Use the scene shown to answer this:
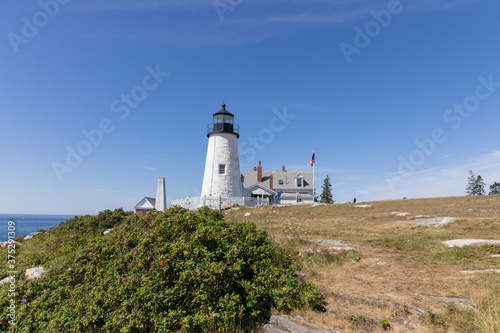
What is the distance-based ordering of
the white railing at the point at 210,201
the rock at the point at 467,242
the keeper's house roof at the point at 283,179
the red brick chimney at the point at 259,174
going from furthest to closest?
the red brick chimney at the point at 259,174
the keeper's house roof at the point at 283,179
the white railing at the point at 210,201
the rock at the point at 467,242

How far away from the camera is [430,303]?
5.03m

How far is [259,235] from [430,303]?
3.73m

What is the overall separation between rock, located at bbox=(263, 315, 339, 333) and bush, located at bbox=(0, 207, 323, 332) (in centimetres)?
27

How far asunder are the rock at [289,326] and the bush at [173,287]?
272 mm

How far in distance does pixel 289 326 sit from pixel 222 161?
1105 inches

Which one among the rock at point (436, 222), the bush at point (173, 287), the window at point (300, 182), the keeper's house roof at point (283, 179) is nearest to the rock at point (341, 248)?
the bush at point (173, 287)

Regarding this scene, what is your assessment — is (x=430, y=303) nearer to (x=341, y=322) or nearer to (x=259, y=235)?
(x=341, y=322)

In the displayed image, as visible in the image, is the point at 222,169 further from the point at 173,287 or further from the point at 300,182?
the point at 173,287

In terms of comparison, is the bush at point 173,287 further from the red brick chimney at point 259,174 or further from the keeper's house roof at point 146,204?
the red brick chimney at point 259,174

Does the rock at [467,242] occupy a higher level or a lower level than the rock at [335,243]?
higher

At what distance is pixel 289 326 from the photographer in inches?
182

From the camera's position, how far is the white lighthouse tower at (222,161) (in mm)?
31969

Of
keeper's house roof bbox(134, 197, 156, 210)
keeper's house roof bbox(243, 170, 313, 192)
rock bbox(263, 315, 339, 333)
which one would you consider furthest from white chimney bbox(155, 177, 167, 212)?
rock bbox(263, 315, 339, 333)

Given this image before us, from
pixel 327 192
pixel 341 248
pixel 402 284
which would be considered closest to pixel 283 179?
pixel 327 192
